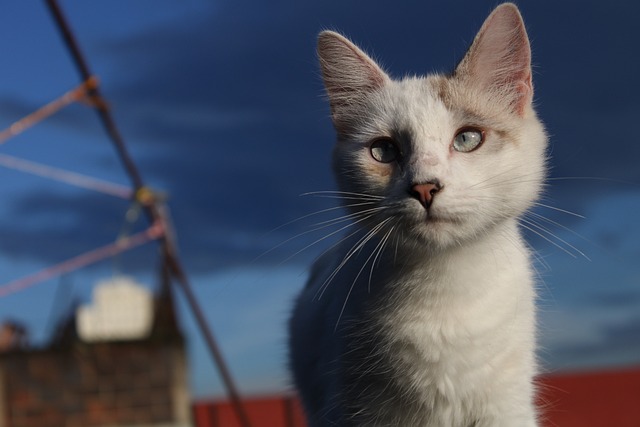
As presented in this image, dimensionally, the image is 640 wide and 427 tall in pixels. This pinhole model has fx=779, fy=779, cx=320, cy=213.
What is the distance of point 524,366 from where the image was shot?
1673 millimetres

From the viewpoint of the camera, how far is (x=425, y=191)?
1423mm

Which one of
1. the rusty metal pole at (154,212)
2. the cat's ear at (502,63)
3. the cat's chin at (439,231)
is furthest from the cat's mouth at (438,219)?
the rusty metal pole at (154,212)

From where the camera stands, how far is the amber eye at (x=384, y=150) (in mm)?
1578

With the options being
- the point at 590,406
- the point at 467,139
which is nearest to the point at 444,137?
the point at 467,139

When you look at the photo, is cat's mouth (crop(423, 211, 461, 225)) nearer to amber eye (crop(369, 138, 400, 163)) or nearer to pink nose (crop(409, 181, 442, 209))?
pink nose (crop(409, 181, 442, 209))

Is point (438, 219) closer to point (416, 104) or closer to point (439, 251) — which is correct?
point (439, 251)

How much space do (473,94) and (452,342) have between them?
51 cm

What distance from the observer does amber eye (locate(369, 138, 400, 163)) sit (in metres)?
1.58

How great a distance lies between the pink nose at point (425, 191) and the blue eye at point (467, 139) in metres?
0.15

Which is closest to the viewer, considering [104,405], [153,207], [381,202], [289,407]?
[381,202]

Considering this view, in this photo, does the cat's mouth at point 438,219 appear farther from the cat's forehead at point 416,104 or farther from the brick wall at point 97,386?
the brick wall at point 97,386

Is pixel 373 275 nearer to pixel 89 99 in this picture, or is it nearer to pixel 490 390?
pixel 490 390

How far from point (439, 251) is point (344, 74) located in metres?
0.45

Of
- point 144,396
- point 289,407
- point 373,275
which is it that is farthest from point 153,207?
point 373,275
